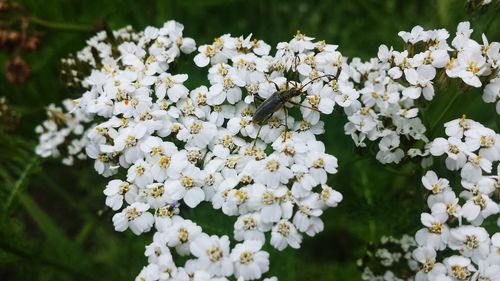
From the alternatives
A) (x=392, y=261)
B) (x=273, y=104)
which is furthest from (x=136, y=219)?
(x=392, y=261)

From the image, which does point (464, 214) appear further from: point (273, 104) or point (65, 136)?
point (65, 136)

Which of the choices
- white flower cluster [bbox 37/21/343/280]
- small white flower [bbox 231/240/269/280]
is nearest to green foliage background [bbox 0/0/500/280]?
white flower cluster [bbox 37/21/343/280]

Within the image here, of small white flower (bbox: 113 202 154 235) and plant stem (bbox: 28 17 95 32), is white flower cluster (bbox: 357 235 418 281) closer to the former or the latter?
small white flower (bbox: 113 202 154 235)

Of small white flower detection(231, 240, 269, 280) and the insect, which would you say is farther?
the insect

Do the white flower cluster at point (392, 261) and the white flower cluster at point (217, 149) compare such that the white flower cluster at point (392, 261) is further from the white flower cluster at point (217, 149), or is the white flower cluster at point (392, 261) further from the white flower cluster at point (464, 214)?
the white flower cluster at point (217, 149)

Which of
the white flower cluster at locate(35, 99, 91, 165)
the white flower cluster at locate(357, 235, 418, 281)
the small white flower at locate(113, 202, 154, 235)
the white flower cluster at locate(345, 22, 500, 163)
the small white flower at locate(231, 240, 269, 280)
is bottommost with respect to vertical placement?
the small white flower at locate(231, 240, 269, 280)

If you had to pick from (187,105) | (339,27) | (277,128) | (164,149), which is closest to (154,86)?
(187,105)

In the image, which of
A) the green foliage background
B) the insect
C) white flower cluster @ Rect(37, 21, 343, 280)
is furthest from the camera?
the green foliage background
